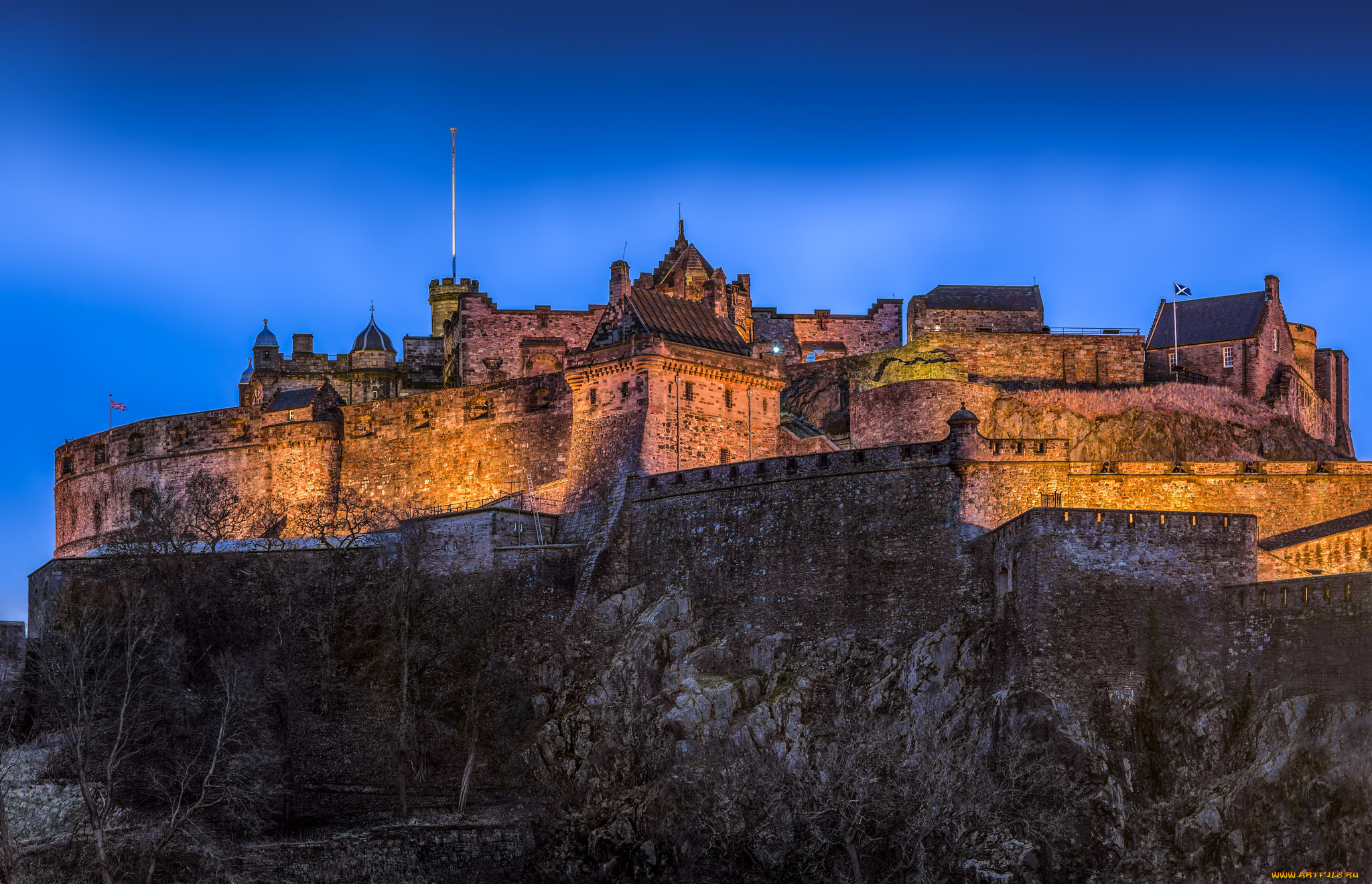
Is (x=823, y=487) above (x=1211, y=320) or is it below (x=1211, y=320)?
below

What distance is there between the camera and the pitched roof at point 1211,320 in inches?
3152

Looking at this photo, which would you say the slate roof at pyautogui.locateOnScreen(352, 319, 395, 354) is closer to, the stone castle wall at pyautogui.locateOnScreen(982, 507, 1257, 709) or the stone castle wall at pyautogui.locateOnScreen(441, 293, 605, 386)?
the stone castle wall at pyautogui.locateOnScreen(441, 293, 605, 386)

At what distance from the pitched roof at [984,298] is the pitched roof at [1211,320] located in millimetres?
5478

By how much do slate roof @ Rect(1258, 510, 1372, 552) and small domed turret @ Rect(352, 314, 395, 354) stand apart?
52.1 metres

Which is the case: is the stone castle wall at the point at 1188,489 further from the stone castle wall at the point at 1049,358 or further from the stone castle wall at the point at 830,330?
the stone castle wall at the point at 830,330

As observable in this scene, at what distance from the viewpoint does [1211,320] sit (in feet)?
268

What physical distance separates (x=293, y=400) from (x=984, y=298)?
3088 cm

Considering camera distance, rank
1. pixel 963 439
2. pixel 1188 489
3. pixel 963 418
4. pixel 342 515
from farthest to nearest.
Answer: pixel 342 515 < pixel 1188 489 < pixel 963 439 < pixel 963 418

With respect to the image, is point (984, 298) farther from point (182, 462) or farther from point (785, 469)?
point (182, 462)

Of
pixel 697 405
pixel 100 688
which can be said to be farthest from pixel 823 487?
pixel 100 688

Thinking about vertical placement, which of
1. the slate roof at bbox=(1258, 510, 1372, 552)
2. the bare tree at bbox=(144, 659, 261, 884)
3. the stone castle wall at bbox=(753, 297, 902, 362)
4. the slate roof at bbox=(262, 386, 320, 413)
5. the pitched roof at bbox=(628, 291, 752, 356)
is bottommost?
the bare tree at bbox=(144, 659, 261, 884)

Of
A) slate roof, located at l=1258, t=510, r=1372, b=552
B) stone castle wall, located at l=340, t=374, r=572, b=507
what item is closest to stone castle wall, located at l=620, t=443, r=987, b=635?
stone castle wall, located at l=340, t=374, r=572, b=507

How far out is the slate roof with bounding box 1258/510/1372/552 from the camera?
200ft

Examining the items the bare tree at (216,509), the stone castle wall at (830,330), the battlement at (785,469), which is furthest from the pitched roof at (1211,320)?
the bare tree at (216,509)
